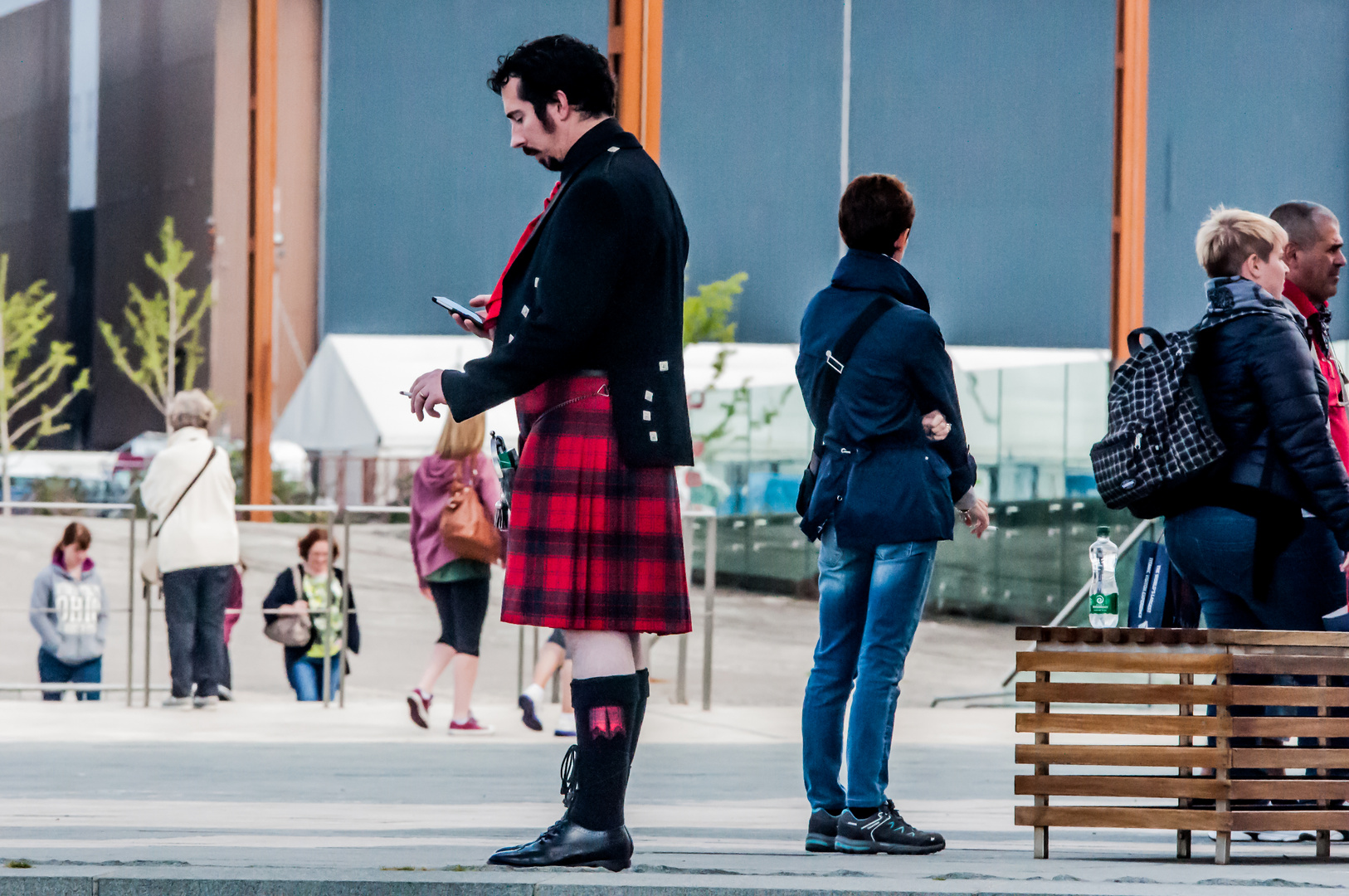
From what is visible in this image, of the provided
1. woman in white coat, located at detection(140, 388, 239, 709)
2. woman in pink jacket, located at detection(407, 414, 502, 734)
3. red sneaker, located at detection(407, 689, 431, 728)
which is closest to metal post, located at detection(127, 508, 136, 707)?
woman in white coat, located at detection(140, 388, 239, 709)

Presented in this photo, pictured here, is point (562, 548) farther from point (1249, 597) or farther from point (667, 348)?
point (1249, 597)

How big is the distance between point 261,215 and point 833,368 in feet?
38.1

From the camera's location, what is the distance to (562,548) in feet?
12.7

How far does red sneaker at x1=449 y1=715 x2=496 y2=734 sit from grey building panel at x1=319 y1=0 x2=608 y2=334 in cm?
685

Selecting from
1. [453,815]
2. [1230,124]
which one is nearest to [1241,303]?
[453,815]

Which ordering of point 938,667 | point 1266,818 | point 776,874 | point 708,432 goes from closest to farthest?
point 776,874
point 1266,818
point 938,667
point 708,432

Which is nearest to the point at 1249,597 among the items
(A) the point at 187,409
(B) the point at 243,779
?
(B) the point at 243,779

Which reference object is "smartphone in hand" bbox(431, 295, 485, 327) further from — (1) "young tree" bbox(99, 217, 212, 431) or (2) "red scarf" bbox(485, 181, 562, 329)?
(1) "young tree" bbox(99, 217, 212, 431)

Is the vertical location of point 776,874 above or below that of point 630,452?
below

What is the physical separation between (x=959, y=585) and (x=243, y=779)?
8008 millimetres

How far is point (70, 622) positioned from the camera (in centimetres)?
1053

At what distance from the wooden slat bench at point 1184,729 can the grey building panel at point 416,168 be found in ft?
37.0

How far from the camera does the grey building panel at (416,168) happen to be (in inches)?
595

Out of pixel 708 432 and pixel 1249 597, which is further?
pixel 708 432
